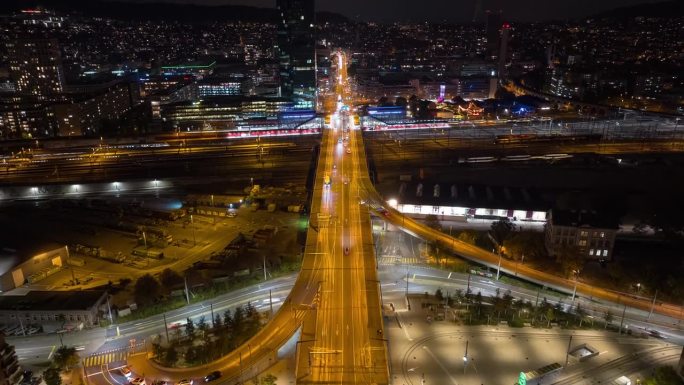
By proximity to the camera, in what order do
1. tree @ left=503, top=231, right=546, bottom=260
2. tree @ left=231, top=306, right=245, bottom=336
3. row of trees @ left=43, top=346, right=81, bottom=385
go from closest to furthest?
Answer: row of trees @ left=43, top=346, right=81, bottom=385 → tree @ left=231, top=306, right=245, bottom=336 → tree @ left=503, top=231, right=546, bottom=260

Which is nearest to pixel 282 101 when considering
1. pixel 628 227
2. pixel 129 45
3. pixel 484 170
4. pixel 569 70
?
pixel 484 170

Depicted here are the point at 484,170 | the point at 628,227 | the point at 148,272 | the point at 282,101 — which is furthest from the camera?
the point at 282,101

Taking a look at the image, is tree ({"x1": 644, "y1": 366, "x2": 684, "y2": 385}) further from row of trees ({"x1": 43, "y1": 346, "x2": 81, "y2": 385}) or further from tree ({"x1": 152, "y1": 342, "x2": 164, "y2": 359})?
row of trees ({"x1": 43, "y1": 346, "x2": 81, "y2": 385})

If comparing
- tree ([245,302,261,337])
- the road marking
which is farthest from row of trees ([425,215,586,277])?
tree ([245,302,261,337])

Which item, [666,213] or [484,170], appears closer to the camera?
[666,213]

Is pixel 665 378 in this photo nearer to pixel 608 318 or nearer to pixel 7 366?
pixel 608 318

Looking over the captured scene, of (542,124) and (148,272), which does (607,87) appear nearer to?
(542,124)

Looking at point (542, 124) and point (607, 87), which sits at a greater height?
point (607, 87)
